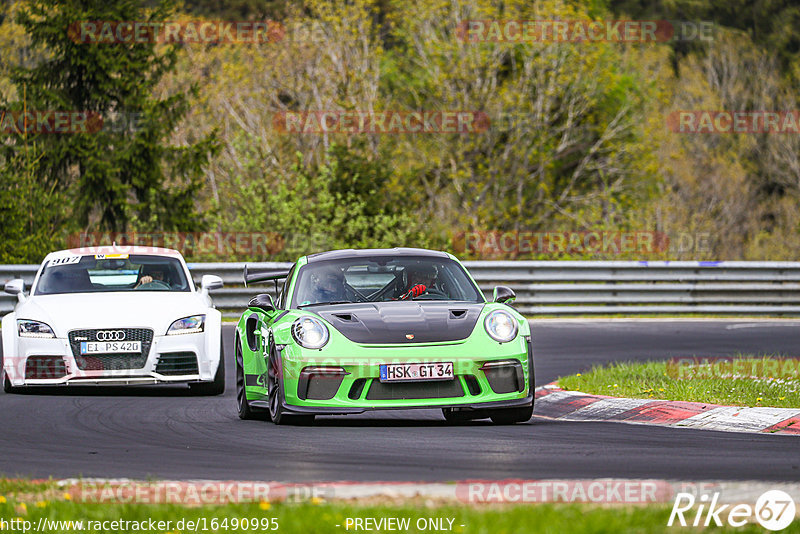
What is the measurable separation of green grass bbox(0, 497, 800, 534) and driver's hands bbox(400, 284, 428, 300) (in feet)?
16.5

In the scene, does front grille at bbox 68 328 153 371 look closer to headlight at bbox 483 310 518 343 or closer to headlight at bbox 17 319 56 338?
headlight at bbox 17 319 56 338

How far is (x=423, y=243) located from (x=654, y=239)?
44.8 feet

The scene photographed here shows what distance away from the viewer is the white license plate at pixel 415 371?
990 centimetres

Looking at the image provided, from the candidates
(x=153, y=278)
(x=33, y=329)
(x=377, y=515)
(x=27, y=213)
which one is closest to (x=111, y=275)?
(x=153, y=278)

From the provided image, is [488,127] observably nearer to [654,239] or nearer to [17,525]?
[654,239]

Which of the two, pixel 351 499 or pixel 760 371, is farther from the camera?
pixel 760 371

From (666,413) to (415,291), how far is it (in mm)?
2184

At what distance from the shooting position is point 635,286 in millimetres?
25562

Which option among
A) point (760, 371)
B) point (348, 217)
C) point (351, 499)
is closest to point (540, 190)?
point (348, 217)

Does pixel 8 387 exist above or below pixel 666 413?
below

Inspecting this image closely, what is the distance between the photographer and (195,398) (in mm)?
13328

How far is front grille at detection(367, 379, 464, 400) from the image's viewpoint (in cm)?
991

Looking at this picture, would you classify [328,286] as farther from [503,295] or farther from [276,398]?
[503,295]

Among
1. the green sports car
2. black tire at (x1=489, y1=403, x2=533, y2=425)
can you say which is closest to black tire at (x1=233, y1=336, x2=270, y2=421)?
the green sports car
